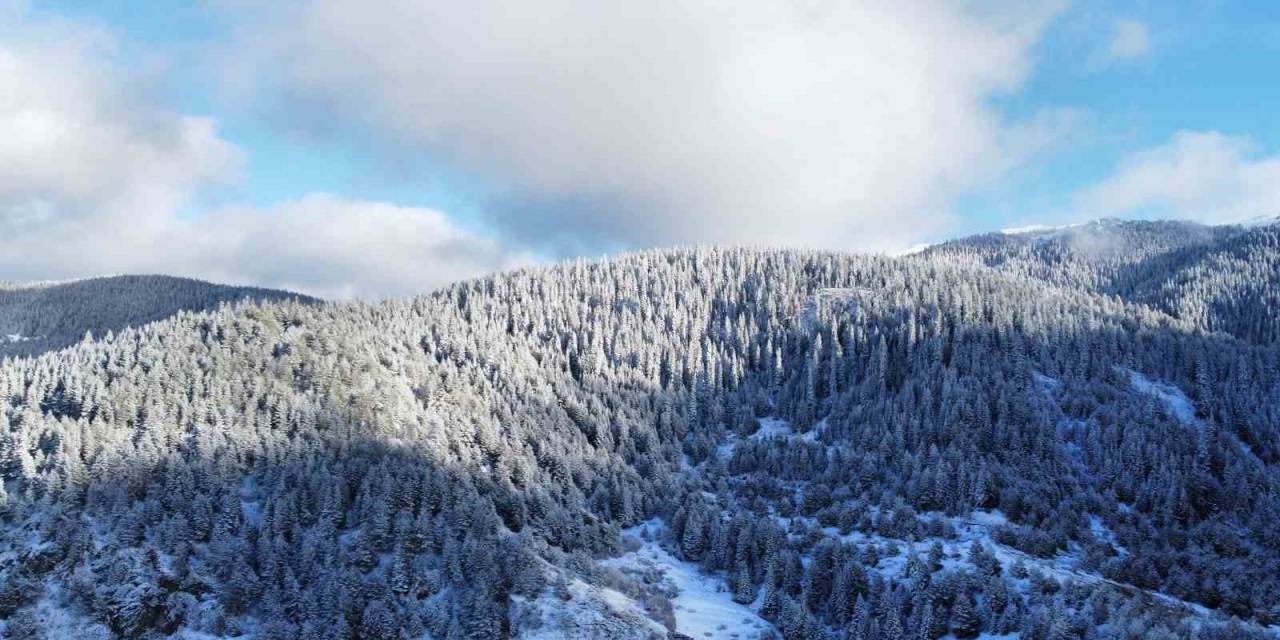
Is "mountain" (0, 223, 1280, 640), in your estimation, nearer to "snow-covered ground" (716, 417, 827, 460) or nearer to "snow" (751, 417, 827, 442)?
"snow" (751, 417, 827, 442)

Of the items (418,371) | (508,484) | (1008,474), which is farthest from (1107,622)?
(418,371)

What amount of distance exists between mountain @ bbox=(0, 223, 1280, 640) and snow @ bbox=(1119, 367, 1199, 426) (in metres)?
0.90

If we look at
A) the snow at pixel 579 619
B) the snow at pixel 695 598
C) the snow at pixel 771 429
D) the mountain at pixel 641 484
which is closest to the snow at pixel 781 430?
the snow at pixel 771 429

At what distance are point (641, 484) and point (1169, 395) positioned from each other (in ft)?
394

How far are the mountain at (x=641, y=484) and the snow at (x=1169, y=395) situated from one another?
35.3 inches

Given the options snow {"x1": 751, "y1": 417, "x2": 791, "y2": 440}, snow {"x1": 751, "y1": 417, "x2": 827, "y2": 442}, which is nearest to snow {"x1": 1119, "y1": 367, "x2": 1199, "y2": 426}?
snow {"x1": 751, "y1": 417, "x2": 827, "y2": 442}

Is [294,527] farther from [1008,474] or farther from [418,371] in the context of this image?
[1008,474]

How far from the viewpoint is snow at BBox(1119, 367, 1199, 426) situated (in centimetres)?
15738

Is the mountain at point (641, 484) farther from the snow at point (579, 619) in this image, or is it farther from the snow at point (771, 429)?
the snow at point (771, 429)

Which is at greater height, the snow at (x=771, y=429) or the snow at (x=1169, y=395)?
the snow at (x=1169, y=395)

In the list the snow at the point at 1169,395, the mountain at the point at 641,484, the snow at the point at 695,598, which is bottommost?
the snow at the point at 695,598

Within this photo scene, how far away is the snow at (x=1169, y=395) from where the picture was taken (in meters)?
157

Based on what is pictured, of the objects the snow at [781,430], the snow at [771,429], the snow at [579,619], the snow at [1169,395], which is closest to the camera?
the snow at [579,619]

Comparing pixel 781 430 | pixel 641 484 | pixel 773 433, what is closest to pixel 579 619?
pixel 641 484
